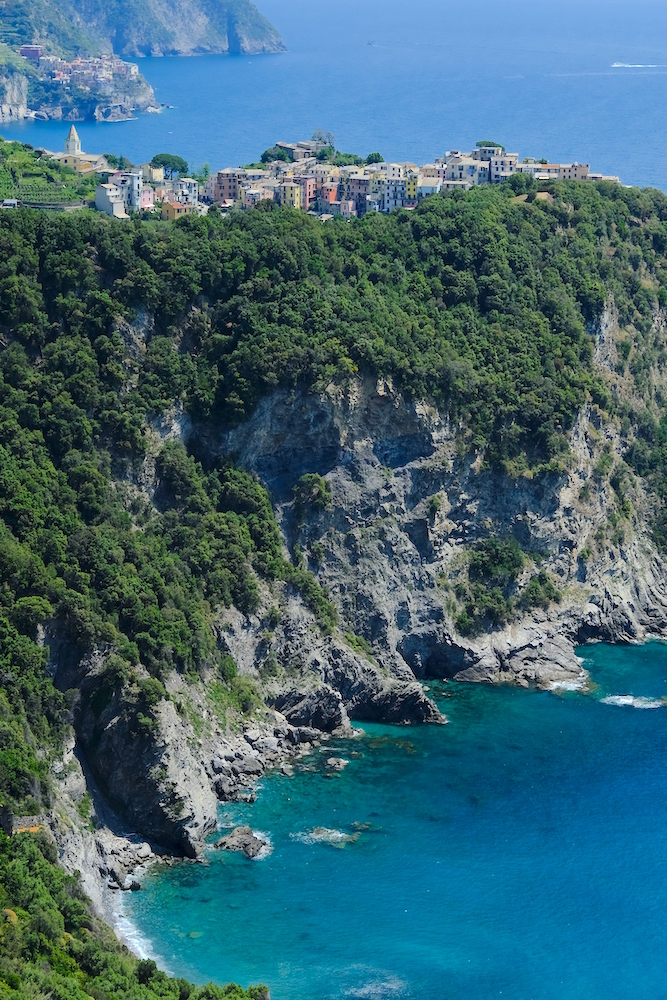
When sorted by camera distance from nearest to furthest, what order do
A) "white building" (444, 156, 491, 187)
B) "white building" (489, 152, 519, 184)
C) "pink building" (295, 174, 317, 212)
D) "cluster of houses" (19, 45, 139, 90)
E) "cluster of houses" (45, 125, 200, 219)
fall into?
1. "cluster of houses" (45, 125, 200, 219)
2. "pink building" (295, 174, 317, 212)
3. "white building" (444, 156, 491, 187)
4. "white building" (489, 152, 519, 184)
5. "cluster of houses" (19, 45, 139, 90)

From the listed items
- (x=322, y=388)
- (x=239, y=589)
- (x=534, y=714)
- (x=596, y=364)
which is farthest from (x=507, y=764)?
(x=596, y=364)

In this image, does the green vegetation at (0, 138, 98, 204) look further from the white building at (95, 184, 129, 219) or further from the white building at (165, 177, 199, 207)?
the white building at (165, 177, 199, 207)

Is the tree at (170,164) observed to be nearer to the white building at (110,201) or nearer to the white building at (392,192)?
the white building at (392,192)

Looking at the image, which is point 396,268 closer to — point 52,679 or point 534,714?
point 534,714

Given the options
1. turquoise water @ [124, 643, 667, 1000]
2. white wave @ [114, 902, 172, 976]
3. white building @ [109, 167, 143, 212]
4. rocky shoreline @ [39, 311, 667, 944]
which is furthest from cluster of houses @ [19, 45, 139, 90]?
white wave @ [114, 902, 172, 976]

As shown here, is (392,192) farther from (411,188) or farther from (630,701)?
(630,701)

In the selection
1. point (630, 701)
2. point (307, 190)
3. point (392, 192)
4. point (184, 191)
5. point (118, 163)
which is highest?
point (118, 163)

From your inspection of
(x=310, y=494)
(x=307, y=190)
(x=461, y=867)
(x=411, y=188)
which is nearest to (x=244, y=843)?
(x=461, y=867)
